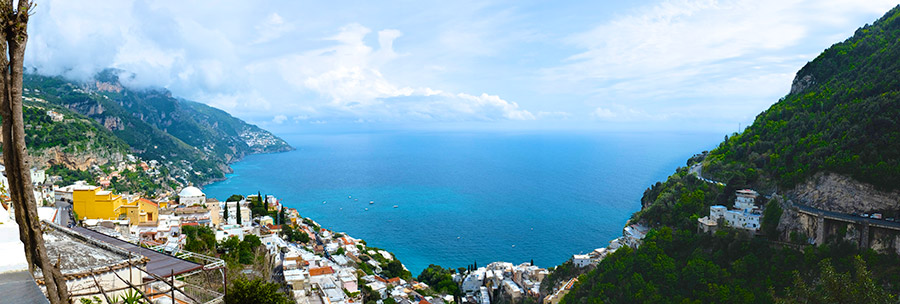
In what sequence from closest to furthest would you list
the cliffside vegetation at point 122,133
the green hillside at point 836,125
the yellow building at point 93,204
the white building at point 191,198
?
1. the green hillside at point 836,125
2. the yellow building at point 93,204
3. the white building at point 191,198
4. the cliffside vegetation at point 122,133

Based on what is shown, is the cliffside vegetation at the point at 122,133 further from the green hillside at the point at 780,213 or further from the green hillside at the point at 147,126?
the green hillside at the point at 780,213

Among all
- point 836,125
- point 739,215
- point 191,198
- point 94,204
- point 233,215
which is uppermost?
point 836,125

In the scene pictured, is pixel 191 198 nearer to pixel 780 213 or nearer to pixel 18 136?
pixel 18 136

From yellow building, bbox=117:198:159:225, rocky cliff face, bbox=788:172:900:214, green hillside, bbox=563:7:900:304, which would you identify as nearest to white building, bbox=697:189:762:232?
green hillside, bbox=563:7:900:304

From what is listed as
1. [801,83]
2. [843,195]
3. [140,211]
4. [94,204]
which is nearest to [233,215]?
[140,211]

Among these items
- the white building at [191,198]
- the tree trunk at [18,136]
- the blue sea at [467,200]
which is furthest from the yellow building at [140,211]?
the tree trunk at [18,136]

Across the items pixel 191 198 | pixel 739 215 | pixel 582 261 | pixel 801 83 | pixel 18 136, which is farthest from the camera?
pixel 801 83

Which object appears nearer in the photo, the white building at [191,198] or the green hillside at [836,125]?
the green hillside at [836,125]
